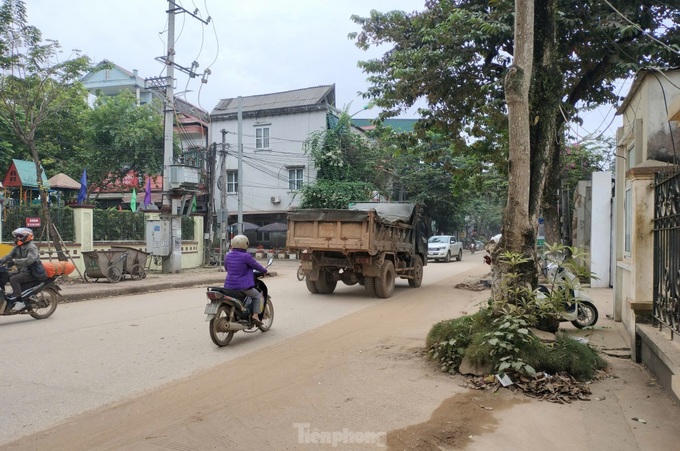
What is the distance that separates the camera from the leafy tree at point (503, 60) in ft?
23.7

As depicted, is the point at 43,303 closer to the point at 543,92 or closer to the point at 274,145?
the point at 543,92

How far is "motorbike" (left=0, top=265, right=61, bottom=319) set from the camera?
8555mm

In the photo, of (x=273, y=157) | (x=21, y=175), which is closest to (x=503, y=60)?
(x=21, y=175)

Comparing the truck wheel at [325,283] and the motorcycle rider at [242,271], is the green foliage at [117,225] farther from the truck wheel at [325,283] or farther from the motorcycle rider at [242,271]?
the motorcycle rider at [242,271]

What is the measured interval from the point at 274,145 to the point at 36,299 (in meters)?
24.2

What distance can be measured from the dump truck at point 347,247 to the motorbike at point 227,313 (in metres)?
4.15

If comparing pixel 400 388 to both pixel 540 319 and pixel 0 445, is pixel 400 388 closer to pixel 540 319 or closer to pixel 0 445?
pixel 540 319

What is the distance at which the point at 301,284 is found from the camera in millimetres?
16078

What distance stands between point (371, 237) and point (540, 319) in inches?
224

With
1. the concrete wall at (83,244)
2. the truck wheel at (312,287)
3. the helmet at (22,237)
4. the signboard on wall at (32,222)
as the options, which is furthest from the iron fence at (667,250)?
the signboard on wall at (32,222)

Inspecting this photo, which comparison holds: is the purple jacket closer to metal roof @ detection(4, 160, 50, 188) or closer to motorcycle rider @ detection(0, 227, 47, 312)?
motorcycle rider @ detection(0, 227, 47, 312)

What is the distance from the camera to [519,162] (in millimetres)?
6227

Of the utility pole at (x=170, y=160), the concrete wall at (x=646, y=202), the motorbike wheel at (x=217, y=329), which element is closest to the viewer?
the concrete wall at (x=646, y=202)

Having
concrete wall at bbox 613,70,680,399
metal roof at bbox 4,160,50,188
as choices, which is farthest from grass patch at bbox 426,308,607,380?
metal roof at bbox 4,160,50,188
